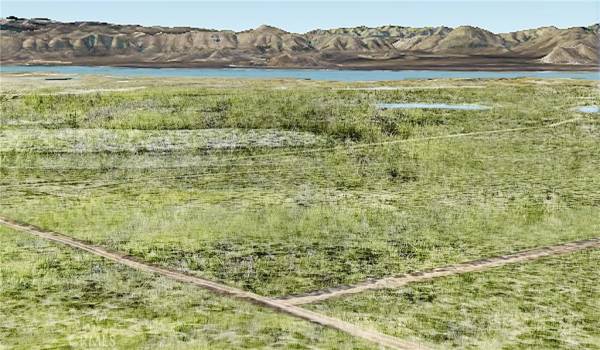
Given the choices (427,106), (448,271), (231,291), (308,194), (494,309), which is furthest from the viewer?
(427,106)

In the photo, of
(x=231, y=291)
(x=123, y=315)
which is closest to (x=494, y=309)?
(x=231, y=291)

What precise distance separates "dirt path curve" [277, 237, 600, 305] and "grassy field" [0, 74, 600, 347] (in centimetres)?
60

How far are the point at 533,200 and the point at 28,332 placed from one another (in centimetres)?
2379

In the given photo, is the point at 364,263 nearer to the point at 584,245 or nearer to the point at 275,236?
the point at 275,236

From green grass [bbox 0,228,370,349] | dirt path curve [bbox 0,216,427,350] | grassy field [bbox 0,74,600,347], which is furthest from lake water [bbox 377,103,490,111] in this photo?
green grass [bbox 0,228,370,349]

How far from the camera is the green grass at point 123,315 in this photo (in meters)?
17.8

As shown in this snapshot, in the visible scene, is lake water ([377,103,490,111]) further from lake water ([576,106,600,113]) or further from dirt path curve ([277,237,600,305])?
dirt path curve ([277,237,600,305])

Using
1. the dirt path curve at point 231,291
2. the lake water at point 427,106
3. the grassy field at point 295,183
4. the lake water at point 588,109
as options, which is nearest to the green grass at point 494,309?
the dirt path curve at point 231,291

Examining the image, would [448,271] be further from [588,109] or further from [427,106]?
[588,109]

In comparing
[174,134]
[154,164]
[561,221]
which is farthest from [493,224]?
[174,134]

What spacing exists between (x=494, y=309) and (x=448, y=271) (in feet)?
12.0

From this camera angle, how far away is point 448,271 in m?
24.0

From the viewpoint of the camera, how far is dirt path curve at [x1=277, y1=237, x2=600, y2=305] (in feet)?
70.1

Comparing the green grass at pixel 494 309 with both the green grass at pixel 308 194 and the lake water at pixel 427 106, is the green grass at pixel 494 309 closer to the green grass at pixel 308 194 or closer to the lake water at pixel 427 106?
the green grass at pixel 308 194
